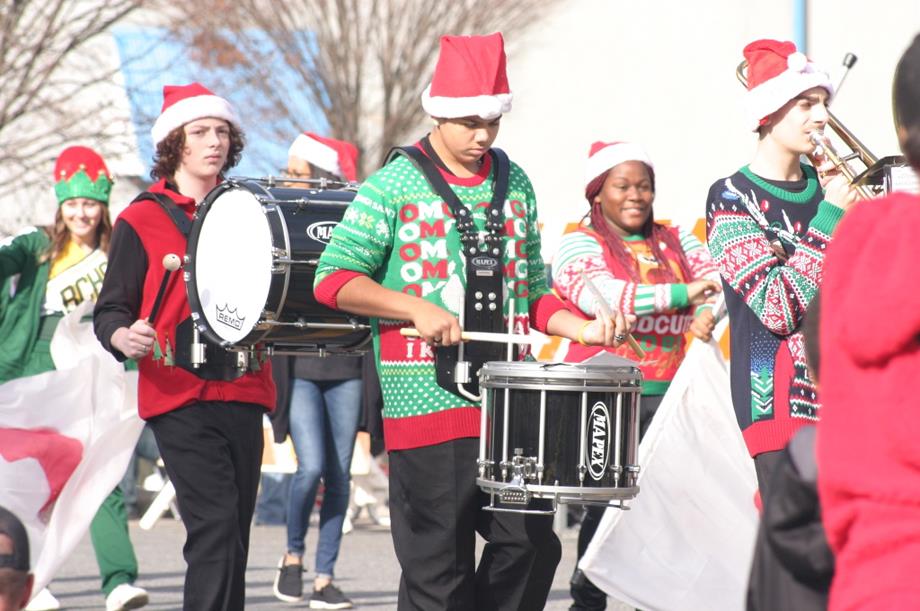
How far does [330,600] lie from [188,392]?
9.21 feet

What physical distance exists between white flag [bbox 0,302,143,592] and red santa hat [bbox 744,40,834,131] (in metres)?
3.10

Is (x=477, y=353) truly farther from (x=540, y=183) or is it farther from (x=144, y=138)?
(x=540, y=183)

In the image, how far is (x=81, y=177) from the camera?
874 cm

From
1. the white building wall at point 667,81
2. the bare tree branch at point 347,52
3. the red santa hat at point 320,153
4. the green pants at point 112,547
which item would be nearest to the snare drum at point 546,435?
the green pants at point 112,547

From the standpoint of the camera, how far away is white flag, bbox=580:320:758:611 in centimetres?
696

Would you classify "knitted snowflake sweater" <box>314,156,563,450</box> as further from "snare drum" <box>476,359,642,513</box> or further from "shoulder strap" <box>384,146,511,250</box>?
"snare drum" <box>476,359,642,513</box>

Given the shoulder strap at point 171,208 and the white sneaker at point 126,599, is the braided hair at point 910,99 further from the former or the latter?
the white sneaker at point 126,599

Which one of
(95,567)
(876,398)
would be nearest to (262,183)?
(876,398)

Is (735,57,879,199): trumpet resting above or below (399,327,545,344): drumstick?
above

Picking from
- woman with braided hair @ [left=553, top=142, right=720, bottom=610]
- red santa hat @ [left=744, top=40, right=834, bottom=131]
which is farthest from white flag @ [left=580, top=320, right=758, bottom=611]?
red santa hat @ [left=744, top=40, right=834, bottom=131]

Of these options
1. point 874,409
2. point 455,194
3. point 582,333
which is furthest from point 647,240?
point 874,409

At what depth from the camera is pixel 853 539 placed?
112 inches

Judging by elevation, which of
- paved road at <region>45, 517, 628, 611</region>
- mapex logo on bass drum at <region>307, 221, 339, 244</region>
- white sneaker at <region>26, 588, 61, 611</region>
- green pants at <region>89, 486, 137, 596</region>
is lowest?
paved road at <region>45, 517, 628, 611</region>

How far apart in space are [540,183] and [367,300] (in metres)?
19.3
